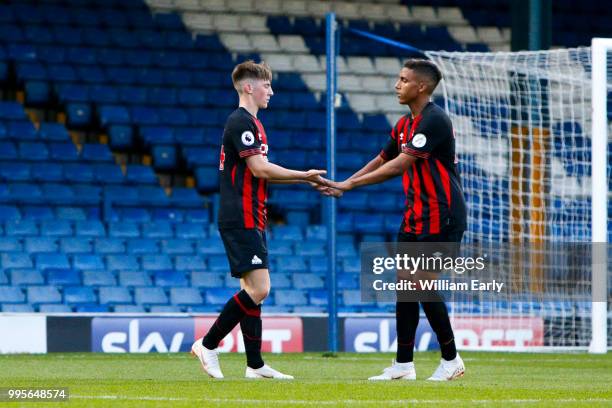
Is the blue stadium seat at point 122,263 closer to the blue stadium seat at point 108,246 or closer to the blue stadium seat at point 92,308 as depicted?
the blue stadium seat at point 108,246

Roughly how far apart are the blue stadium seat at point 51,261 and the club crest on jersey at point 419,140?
334 inches

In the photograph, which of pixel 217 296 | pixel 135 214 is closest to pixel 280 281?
pixel 217 296

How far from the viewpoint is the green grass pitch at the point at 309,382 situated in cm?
554

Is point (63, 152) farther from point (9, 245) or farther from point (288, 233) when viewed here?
point (288, 233)

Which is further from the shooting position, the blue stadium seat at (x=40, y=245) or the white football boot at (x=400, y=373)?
the blue stadium seat at (x=40, y=245)

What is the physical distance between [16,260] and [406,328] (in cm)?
845

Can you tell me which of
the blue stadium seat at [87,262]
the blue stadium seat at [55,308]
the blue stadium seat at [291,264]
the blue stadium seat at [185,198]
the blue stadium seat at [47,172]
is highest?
the blue stadium seat at [47,172]

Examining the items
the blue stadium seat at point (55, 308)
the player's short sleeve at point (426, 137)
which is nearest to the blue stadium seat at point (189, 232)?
the blue stadium seat at point (55, 308)

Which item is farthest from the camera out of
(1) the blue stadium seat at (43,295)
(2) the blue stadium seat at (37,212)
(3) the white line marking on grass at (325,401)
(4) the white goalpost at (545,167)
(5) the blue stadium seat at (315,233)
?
(5) the blue stadium seat at (315,233)

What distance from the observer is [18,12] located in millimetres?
18516

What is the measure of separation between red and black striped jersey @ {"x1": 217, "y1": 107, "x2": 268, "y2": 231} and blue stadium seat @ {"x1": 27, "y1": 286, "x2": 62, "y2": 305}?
7.43 metres

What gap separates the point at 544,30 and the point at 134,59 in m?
6.85

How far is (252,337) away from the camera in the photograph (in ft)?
23.7

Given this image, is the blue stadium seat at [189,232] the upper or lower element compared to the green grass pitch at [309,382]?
upper
